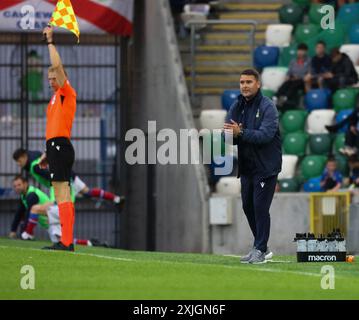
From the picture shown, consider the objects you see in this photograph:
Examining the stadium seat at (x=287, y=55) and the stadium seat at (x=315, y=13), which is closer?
the stadium seat at (x=287, y=55)

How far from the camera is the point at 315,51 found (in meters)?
27.6

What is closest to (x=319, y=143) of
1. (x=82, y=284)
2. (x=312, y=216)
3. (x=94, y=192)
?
(x=312, y=216)

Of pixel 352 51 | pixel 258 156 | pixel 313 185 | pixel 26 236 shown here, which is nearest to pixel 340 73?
pixel 352 51

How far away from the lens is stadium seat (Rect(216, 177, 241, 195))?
25594 millimetres

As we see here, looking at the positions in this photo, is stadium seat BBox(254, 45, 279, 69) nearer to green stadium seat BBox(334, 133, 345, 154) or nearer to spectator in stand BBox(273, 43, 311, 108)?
spectator in stand BBox(273, 43, 311, 108)

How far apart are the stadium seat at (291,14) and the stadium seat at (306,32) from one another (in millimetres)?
595

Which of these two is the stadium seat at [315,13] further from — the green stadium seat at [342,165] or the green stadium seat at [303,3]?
the green stadium seat at [342,165]

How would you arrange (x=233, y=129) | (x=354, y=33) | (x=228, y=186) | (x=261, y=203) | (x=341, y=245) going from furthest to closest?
1. (x=354, y=33)
2. (x=228, y=186)
3. (x=341, y=245)
4. (x=261, y=203)
5. (x=233, y=129)

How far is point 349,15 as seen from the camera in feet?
92.5

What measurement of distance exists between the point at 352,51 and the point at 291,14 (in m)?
2.16

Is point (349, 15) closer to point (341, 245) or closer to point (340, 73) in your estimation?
point (340, 73)

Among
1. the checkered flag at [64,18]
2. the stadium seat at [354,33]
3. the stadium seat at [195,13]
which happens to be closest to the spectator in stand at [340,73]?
the stadium seat at [354,33]

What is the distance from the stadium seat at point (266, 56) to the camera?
27.7 meters

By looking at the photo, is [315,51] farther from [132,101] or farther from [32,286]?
[32,286]
